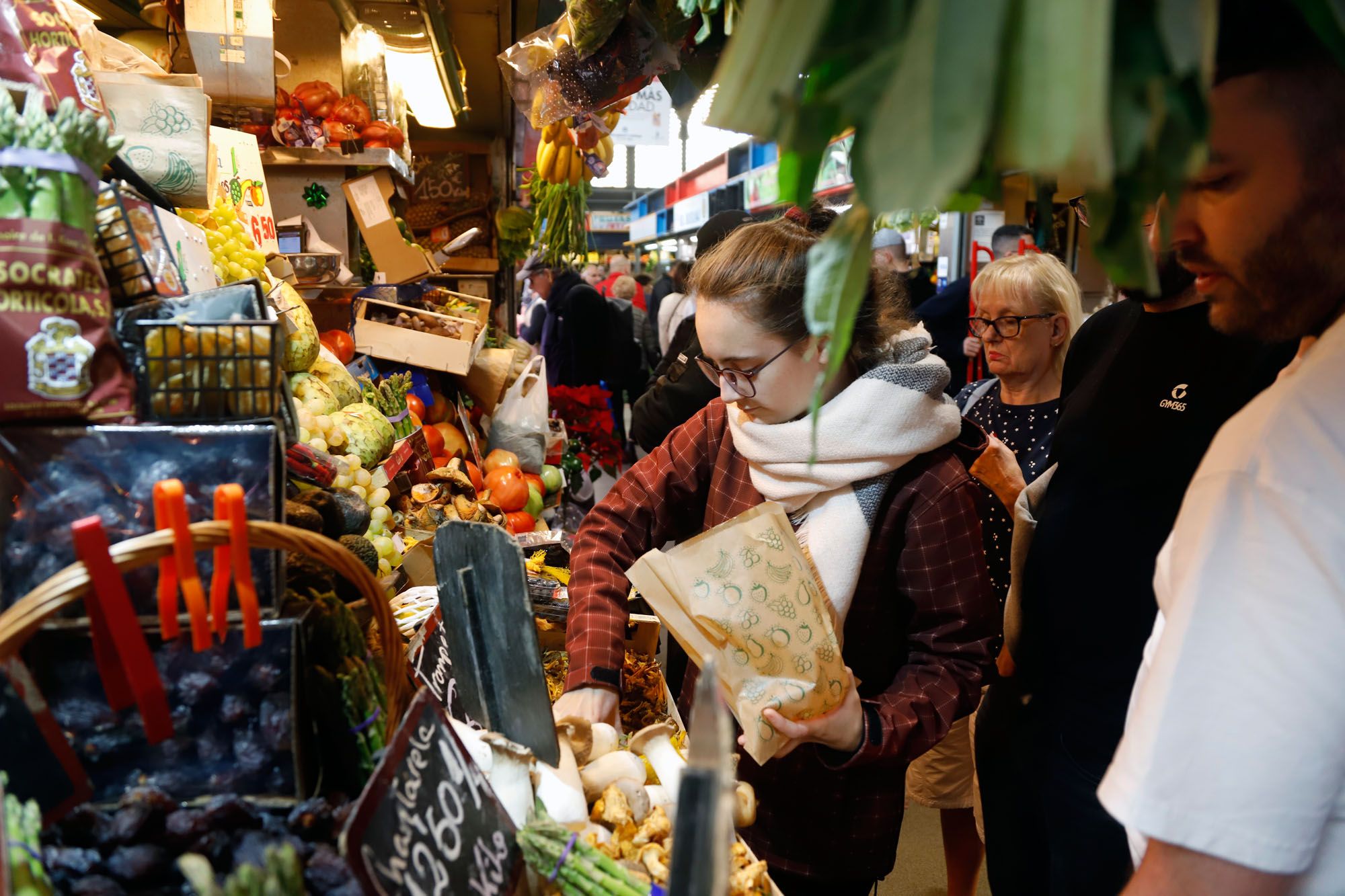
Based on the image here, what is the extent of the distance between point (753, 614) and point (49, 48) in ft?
4.08

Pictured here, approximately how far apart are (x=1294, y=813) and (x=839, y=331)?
0.57 metres

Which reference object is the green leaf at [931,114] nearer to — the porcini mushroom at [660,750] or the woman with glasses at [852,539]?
the woman with glasses at [852,539]

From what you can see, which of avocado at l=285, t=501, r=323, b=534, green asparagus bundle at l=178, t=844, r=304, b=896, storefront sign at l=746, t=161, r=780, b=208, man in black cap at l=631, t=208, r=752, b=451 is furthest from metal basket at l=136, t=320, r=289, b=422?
storefront sign at l=746, t=161, r=780, b=208

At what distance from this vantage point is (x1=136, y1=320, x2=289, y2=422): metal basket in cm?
90

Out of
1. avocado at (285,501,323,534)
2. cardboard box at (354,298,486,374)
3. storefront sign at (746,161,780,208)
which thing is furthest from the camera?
storefront sign at (746,161,780,208)

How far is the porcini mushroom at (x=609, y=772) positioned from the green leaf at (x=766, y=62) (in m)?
0.98

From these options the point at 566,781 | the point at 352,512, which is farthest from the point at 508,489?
the point at 566,781

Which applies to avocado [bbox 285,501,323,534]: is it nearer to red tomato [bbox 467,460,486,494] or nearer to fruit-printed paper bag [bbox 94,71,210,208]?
fruit-printed paper bag [bbox 94,71,210,208]

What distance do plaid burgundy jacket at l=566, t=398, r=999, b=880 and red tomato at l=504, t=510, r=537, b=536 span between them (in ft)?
5.03

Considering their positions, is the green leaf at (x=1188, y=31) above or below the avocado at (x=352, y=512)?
above

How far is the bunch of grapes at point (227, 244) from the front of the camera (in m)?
1.83

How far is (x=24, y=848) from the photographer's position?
2.45ft

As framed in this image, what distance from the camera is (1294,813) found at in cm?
71

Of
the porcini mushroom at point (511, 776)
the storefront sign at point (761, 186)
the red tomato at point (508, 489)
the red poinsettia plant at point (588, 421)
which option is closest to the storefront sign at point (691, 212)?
the storefront sign at point (761, 186)
